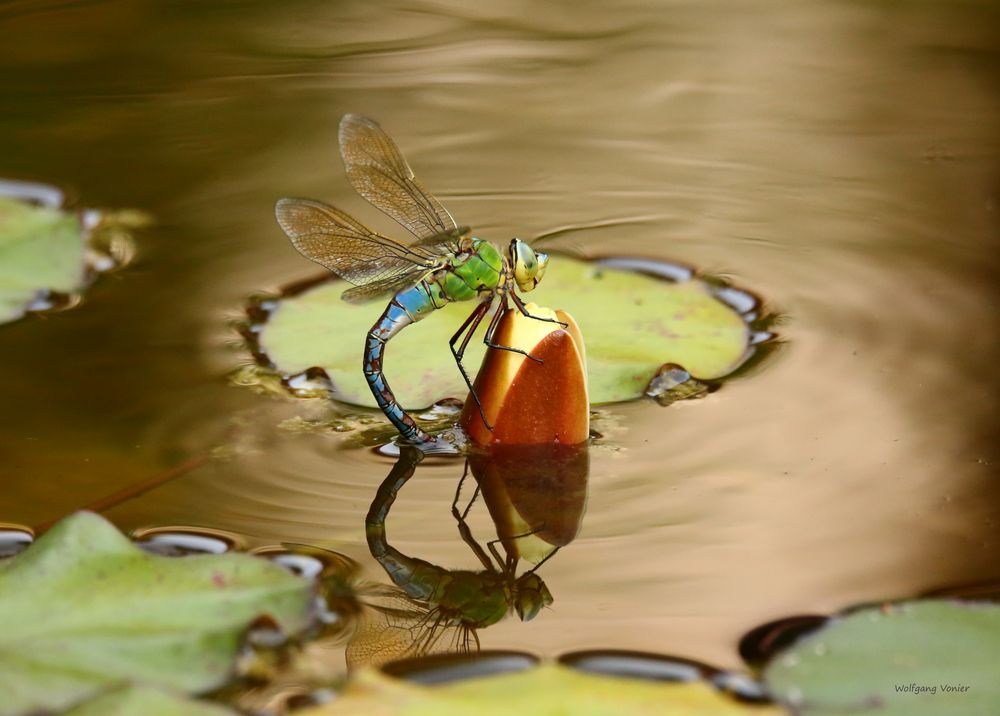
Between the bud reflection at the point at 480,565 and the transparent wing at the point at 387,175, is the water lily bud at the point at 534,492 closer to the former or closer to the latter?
the bud reflection at the point at 480,565

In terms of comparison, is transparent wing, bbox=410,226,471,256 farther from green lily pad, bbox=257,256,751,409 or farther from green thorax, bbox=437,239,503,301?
green lily pad, bbox=257,256,751,409

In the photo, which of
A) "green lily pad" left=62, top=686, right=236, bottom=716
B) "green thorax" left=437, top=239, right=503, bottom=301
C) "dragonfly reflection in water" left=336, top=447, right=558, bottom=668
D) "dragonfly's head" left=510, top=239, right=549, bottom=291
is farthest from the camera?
"green thorax" left=437, top=239, right=503, bottom=301

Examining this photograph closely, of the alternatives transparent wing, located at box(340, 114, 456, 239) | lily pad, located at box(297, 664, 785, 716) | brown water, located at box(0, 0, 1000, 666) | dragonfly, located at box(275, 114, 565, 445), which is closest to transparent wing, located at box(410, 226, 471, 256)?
dragonfly, located at box(275, 114, 565, 445)

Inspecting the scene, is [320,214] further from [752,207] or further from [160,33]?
[160,33]

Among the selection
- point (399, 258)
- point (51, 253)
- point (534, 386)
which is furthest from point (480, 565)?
point (51, 253)

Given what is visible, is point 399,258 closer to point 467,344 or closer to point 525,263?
point 467,344

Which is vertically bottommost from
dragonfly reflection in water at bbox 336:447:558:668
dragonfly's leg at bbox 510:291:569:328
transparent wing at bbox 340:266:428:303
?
dragonfly reflection in water at bbox 336:447:558:668

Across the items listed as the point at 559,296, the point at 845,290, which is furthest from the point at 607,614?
the point at 845,290
